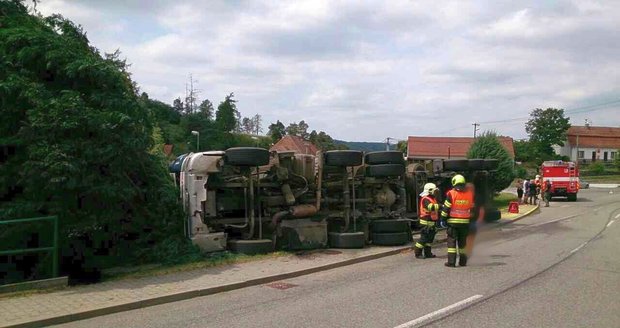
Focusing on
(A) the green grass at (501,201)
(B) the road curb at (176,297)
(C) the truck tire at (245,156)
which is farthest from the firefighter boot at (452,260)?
(A) the green grass at (501,201)

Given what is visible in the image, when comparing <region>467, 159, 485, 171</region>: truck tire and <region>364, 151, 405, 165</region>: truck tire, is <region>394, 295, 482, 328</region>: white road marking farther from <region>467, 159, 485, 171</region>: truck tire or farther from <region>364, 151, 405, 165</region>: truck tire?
<region>467, 159, 485, 171</region>: truck tire

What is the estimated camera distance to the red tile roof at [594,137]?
128 meters

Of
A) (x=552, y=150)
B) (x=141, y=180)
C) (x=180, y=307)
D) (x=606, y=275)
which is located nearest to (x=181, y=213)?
(x=141, y=180)

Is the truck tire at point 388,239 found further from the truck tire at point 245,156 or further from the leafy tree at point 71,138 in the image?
the leafy tree at point 71,138

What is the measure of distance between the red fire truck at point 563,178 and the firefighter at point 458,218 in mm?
30770

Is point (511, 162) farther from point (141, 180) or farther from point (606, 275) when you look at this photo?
point (141, 180)

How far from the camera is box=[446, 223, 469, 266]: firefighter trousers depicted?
10.4 m

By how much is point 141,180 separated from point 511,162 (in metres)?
23.9

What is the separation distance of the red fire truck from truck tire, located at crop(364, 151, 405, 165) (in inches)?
1119

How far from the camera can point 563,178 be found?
127 ft

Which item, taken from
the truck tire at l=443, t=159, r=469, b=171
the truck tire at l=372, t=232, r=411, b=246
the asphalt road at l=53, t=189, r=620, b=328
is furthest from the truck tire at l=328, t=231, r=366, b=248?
the truck tire at l=443, t=159, r=469, b=171

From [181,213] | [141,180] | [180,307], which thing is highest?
[141,180]

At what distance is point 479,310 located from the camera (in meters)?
6.91

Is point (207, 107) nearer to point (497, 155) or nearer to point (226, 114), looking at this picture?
point (226, 114)
